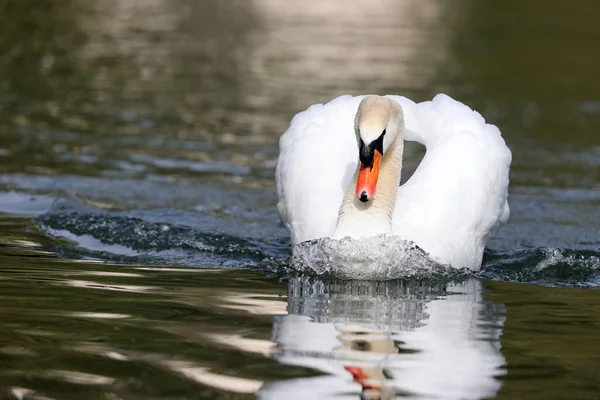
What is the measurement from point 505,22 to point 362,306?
21.9 metres

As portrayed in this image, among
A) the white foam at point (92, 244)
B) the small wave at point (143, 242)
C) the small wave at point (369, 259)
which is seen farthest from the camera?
the white foam at point (92, 244)

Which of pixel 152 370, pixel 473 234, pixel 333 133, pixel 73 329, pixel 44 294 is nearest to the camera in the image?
pixel 152 370

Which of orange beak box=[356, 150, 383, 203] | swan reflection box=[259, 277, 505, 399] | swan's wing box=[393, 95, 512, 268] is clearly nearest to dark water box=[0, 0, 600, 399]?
swan reflection box=[259, 277, 505, 399]

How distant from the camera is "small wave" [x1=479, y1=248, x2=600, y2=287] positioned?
7.96 m

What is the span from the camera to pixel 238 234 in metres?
9.31

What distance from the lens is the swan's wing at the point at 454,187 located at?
25.4 ft

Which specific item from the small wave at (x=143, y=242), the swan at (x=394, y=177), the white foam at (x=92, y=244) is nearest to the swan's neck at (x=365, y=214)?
the swan at (x=394, y=177)

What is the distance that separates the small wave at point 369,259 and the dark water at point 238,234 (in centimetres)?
10

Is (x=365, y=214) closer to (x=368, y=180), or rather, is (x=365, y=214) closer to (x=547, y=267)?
(x=368, y=180)

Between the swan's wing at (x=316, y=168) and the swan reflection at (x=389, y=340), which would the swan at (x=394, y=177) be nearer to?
the swan's wing at (x=316, y=168)

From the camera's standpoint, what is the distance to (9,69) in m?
17.6

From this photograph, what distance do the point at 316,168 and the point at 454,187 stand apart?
93 cm

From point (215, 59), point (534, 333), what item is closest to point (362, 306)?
point (534, 333)

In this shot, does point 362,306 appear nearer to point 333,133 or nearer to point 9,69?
point 333,133
